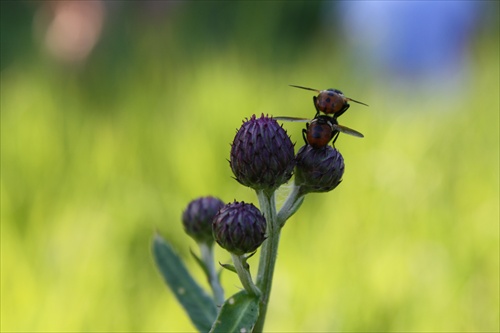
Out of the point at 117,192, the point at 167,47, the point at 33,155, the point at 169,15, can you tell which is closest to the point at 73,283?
the point at 117,192

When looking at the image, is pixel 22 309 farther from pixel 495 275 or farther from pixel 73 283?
pixel 495 275

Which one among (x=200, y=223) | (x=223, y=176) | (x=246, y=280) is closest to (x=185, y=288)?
(x=200, y=223)

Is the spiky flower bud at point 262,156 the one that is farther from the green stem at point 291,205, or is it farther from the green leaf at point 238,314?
the green leaf at point 238,314

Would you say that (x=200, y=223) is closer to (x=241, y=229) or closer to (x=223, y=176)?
(x=241, y=229)

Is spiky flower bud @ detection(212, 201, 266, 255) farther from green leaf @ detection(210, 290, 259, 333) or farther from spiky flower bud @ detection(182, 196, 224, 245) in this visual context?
spiky flower bud @ detection(182, 196, 224, 245)

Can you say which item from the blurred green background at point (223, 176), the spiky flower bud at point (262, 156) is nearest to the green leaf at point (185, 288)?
the blurred green background at point (223, 176)

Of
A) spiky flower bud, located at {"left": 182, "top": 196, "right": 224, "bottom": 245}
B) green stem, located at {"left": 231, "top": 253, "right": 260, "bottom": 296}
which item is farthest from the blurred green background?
spiky flower bud, located at {"left": 182, "top": 196, "right": 224, "bottom": 245}
